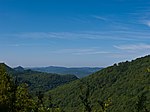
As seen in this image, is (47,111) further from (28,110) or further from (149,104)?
(149,104)

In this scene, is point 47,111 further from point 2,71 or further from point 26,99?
point 2,71

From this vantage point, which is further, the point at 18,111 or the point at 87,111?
the point at 87,111

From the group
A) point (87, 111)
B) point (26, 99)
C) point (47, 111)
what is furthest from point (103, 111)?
point (26, 99)

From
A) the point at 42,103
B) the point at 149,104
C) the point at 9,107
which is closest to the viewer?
the point at 9,107

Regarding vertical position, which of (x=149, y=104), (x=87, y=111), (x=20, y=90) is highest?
(x=20, y=90)

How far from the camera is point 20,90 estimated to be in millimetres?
23438

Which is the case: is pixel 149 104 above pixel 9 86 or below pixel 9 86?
below

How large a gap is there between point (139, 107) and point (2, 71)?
33.2ft

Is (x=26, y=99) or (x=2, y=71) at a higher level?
(x=2, y=71)

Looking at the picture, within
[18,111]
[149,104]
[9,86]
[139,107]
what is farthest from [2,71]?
[149,104]

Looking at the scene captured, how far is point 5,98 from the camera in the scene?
2284cm

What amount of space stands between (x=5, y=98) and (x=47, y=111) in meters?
3.06

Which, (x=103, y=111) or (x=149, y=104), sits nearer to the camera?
(x=103, y=111)

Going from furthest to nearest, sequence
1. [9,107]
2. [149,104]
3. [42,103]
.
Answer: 1. [149,104]
2. [42,103]
3. [9,107]
